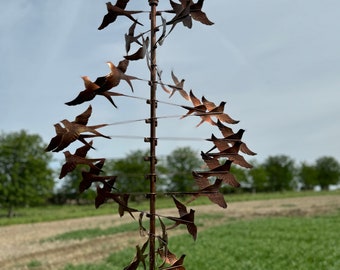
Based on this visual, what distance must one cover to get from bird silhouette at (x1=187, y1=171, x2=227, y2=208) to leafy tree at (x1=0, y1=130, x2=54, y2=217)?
40.5 m

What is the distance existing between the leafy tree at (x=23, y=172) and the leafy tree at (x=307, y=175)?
196 feet

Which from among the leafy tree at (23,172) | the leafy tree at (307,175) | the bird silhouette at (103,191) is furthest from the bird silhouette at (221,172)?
the leafy tree at (307,175)

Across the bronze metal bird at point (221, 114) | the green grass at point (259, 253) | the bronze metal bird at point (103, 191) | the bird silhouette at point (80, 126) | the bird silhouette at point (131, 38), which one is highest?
the bird silhouette at point (131, 38)

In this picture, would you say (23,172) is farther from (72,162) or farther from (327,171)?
(327,171)

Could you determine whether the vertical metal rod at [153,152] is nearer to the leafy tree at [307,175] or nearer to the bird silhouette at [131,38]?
the bird silhouette at [131,38]

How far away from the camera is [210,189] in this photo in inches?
89.9

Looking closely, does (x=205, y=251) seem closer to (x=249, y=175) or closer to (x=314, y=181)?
(x=249, y=175)

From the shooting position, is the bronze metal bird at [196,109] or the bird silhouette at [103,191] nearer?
the bird silhouette at [103,191]

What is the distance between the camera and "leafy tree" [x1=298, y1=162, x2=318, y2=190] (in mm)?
84625

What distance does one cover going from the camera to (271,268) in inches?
369

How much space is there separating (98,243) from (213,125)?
15.5 meters

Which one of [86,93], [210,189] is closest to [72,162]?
[86,93]

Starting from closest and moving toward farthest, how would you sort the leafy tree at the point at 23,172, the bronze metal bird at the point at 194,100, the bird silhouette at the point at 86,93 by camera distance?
the bird silhouette at the point at 86,93 < the bronze metal bird at the point at 194,100 < the leafy tree at the point at 23,172

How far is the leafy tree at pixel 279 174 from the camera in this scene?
80125 mm
